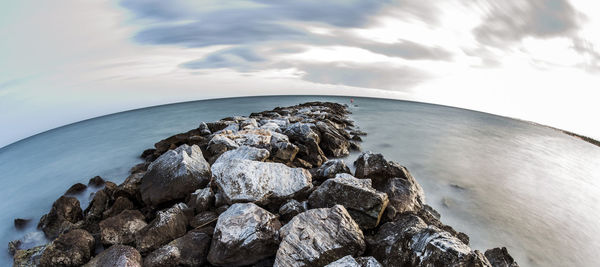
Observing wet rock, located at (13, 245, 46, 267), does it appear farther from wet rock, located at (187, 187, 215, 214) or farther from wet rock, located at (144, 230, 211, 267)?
wet rock, located at (187, 187, 215, 214)

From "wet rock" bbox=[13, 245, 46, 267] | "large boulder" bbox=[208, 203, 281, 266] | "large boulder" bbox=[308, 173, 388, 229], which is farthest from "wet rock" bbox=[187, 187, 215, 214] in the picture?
"wet rock" bbox=[13, 245, 46, 267]

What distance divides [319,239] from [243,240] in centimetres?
69

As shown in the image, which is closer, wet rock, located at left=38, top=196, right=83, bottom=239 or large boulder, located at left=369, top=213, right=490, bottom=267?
large boulder, located at left=369, top=213, right=490, bottom=267

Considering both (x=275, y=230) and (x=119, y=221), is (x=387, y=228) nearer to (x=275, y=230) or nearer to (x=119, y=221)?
(x=275, y=230)

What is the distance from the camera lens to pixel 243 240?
6.95 ft

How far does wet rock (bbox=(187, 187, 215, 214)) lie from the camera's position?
9.59 ft

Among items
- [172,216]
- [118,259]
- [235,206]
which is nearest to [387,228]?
[235,206]

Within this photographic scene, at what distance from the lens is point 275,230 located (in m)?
2.24

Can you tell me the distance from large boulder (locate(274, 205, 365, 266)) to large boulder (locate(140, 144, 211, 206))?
177 centimetres

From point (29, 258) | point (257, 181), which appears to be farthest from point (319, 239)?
point (29, 258)

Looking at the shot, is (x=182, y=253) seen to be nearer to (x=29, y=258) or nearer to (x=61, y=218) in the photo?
(x=29, y=258)

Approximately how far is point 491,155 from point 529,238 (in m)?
6.18

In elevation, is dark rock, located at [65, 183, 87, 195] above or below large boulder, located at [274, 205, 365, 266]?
below

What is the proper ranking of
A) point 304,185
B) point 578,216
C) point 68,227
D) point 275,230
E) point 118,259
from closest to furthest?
point 118,259 → point 275,230 → point 304,185 → point 68,227 → point 578,216
